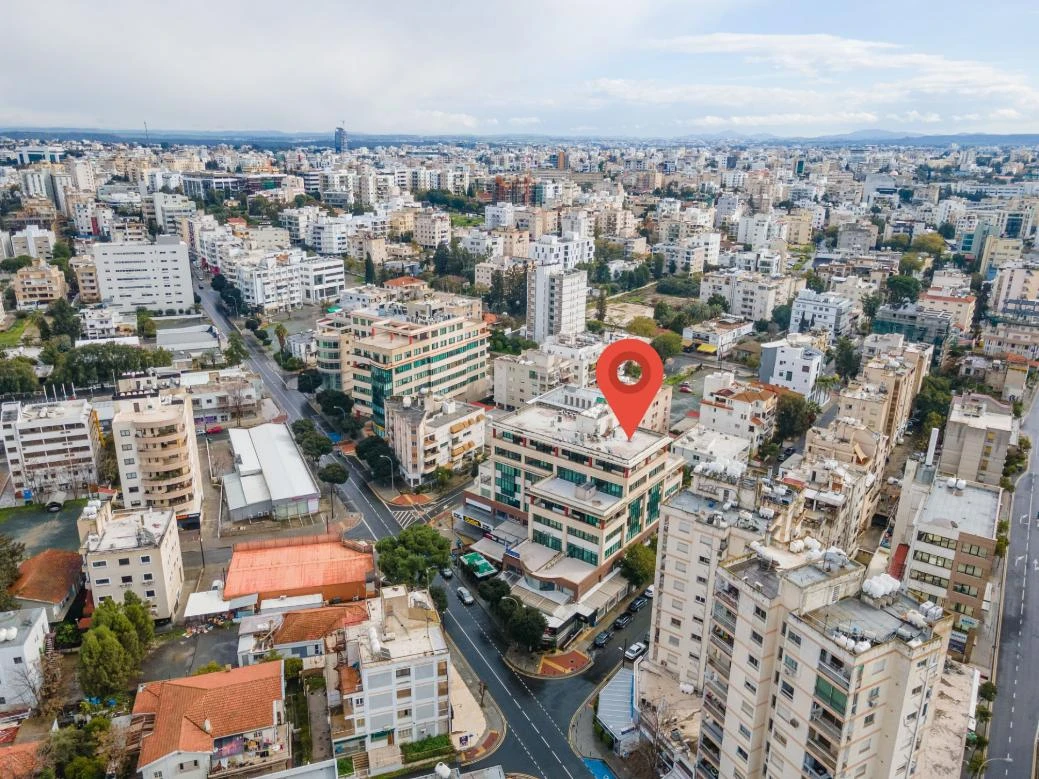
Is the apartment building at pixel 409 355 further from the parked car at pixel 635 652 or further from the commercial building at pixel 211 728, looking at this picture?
the commercial building at pixel 211 728

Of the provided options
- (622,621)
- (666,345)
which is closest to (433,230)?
(666,345)

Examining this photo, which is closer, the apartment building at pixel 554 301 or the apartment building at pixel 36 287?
the apartment building at pixel 554 301

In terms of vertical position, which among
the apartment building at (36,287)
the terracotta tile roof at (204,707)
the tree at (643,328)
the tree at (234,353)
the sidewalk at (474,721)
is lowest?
the sidewalk at (474,721)

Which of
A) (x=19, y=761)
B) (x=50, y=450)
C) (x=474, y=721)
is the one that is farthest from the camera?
(x=50, y=450)

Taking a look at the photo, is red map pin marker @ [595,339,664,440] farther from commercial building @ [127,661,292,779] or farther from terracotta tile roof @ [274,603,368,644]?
commercial building @ [127,661,292,779]

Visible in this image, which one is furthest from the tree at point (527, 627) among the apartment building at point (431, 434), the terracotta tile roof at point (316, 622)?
the apartment building at point (431, 434)

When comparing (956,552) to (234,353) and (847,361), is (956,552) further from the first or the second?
(234,353)

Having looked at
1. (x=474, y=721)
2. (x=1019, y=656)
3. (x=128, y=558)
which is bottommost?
(x=474, y=721)

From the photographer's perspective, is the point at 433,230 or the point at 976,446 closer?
the point at 976,446
